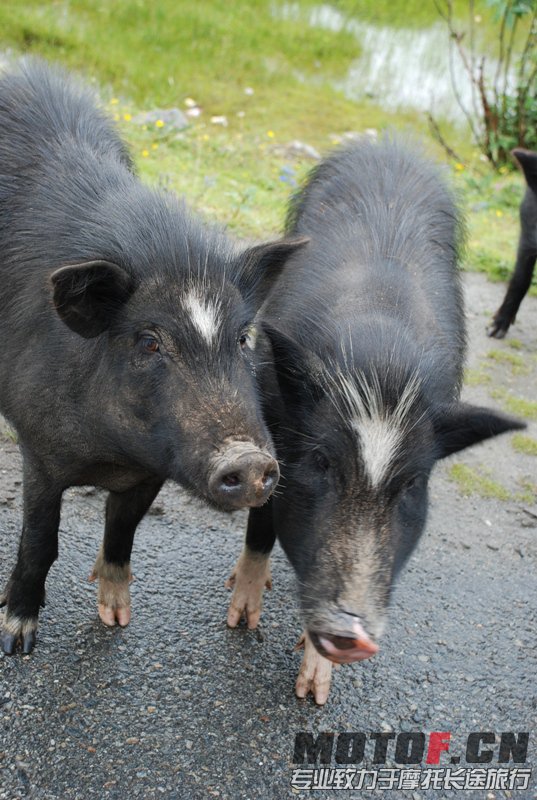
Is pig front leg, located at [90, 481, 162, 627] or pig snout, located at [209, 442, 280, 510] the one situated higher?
pig snout, located at [209, 442, 280, 510]

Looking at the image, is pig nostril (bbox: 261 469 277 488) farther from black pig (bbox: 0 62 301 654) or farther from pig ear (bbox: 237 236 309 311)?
pig ear (bbox: 237 236 309 311)

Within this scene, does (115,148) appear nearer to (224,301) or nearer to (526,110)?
(224,301)

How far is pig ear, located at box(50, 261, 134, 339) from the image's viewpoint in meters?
2.67

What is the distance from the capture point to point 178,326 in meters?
2.81

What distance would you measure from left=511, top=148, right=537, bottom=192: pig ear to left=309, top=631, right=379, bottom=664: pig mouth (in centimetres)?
462

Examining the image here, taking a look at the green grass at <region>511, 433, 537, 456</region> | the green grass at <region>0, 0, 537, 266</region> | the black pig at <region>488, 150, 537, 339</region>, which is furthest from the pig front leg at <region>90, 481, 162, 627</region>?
the black pig at <region>488, 150, 537, 339</region>

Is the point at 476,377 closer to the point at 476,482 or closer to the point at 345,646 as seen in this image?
the point at 476,482

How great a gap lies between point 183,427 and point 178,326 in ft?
1.09

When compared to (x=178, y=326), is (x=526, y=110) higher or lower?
lower

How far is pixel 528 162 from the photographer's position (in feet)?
21.0

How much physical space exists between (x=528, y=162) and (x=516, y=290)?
37.3 inches

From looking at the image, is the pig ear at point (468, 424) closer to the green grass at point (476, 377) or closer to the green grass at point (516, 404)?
the green grass at point (516, 404)

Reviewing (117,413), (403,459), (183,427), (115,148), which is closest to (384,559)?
(403,459)

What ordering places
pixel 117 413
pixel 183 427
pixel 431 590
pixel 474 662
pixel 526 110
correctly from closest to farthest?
pixel 183 427 → pixel 117 413 → pixel 474 662 → pixel 431 590 → pixel 526 110
